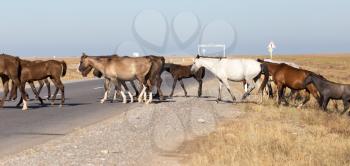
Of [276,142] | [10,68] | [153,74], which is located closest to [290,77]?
[153,74]

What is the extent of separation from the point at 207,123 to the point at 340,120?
3538 mm

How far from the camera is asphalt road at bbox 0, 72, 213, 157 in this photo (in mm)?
12328

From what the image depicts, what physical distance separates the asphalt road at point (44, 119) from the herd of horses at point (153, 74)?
0.68m

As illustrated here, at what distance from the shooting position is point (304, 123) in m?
15.9

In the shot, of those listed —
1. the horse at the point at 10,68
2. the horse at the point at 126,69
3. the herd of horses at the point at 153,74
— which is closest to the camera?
the herd of horses at the point at 153,74

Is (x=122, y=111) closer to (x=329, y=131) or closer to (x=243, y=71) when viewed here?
(x=243, y=71)

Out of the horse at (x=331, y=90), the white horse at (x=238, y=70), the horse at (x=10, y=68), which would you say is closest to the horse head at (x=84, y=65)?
the horse at (x=10, y=68)

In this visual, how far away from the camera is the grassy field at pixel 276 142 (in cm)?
966

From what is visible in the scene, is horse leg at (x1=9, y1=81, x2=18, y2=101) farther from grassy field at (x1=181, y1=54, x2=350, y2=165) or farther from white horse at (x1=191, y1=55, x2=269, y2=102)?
grassy field at (x1=181, y1=54, x2=350, y2=165)

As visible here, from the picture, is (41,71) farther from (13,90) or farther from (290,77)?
(290,77)

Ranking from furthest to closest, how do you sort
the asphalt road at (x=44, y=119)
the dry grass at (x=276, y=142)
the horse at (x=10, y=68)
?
the horse at (x=10, y=68) < the asphalt road at (x=44, y=119) < the dry grass at (x=276, y=142)

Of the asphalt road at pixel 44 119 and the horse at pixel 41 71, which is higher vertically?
the horse at pixel 41 71

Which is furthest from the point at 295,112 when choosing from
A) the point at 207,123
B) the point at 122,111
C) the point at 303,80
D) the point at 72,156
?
the point at 72,156

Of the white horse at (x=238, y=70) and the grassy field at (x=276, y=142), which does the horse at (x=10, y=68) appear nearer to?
the white horse at (x=238, y=70)
